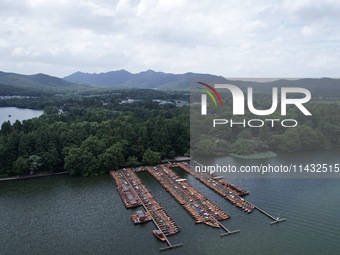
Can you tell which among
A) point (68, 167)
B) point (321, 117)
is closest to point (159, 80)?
point (321, 117)

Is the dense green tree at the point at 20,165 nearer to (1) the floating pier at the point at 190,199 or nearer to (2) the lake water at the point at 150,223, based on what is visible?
(2) the lake water at the point at 150,223

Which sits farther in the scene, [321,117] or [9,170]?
[321,117]

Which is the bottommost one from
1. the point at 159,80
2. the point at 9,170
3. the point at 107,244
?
the point at 107,244

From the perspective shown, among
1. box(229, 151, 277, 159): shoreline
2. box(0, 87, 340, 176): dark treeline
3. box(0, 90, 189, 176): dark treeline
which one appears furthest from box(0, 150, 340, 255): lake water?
box(229, 151, 277, 159): shoreline

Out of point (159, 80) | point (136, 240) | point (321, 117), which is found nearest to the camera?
point (136, 240)

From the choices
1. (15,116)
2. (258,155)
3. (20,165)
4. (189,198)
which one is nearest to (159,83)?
(15,116)

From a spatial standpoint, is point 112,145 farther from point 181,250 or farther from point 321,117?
point 321,117

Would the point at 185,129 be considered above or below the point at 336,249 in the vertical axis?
above

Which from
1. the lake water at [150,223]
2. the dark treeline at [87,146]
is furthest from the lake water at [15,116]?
the lake water at [150,223]
